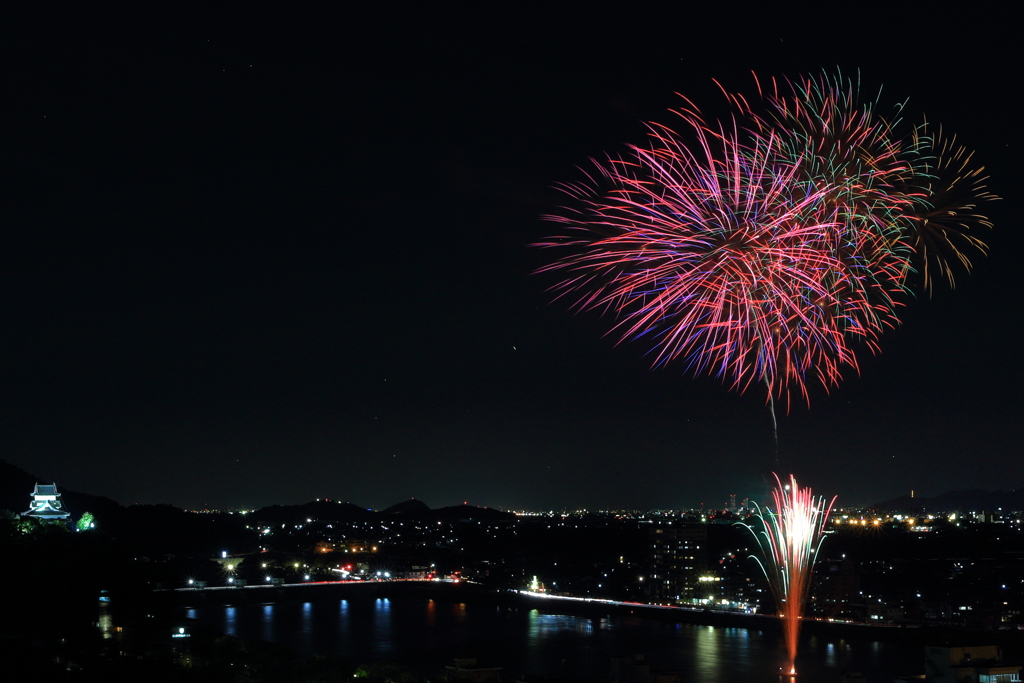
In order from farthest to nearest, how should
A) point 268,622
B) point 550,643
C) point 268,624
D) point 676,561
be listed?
point 676,561, point 268,622, point 268,624, point 550,643

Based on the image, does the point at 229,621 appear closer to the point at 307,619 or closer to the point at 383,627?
the point at 307,619

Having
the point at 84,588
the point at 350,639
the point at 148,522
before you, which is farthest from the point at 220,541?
the point at 84,588

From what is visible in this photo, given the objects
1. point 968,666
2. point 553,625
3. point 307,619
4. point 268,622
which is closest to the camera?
point 968,666

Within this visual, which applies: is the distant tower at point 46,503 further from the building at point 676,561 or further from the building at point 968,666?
the building at point 676,561

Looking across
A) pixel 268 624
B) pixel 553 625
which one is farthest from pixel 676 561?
pixel 268 624

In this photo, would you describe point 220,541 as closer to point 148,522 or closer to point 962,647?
point 148,522
